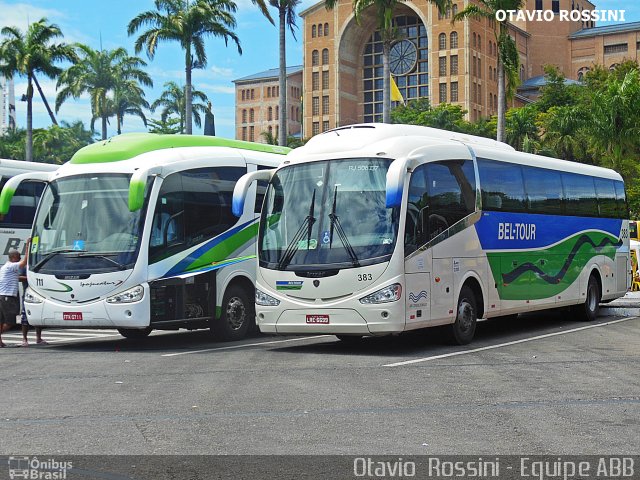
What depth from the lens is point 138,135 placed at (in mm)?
18062

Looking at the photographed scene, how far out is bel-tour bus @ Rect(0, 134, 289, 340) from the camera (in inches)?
639

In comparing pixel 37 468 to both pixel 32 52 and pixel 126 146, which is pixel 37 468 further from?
pixel 32 52

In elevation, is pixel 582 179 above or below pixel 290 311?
above

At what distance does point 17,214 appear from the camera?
2298cm

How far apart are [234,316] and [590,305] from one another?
879 cm

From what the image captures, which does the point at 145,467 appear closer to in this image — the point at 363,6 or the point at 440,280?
the point at 440,280

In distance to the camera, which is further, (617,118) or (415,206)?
(617,118)

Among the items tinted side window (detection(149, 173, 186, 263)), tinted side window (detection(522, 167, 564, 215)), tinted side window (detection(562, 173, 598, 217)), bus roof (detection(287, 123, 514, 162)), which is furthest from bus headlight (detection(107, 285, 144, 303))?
tinted side window (detection(562, 173, 598, 217))

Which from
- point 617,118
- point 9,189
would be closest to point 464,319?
point 9,189

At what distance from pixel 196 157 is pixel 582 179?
9.24 meters

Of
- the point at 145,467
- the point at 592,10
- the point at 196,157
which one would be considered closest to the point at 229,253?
the point at 196,157

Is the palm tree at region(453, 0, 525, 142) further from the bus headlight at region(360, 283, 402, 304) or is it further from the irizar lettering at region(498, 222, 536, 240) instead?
the bus headlight at region(360, 283, 402, 304)

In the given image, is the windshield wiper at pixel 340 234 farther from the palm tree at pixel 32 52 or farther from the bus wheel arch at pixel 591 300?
the palm tree at pixel 32 52

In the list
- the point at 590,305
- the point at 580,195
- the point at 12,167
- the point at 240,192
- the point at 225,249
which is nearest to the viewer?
the point at 240,192
